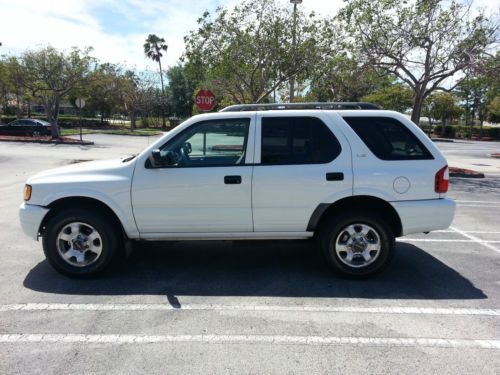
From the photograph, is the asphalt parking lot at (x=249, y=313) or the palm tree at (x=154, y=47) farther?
the palm tree at (x=154, y=47)

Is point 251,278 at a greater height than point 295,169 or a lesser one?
lesser

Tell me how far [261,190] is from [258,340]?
1601 mm

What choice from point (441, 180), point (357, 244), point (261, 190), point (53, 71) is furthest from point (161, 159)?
point (53, 71)

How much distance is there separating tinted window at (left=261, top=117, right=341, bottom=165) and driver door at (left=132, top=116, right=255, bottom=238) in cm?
19

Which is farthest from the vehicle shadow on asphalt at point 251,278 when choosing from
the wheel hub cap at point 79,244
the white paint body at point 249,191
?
the white paint body at point 249,191

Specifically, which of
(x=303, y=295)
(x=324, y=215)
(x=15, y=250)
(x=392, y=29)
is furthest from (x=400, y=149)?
(x=392, y=29)

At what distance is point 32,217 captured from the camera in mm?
4445

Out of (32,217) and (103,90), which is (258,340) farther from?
(103,90)

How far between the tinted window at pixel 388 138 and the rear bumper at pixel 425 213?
19.8 inches

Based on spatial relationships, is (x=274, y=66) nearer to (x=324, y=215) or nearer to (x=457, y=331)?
(x=324, y=215)

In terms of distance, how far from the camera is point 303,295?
4207mm

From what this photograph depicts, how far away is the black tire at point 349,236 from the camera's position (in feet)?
14.6

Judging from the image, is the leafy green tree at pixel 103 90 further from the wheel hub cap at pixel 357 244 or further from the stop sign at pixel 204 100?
the wheel hub cap at pixel 357 244

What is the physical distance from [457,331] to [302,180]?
6.49ft
